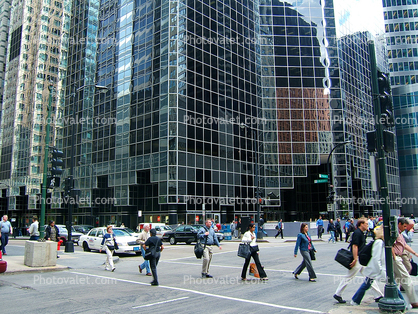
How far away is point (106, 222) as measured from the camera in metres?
48.1

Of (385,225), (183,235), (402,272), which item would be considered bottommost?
(183,235)

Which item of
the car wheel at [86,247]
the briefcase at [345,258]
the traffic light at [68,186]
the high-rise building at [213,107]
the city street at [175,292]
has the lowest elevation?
the car wheel at [86,247]

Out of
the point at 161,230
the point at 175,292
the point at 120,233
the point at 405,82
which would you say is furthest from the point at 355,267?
the point at 405,82

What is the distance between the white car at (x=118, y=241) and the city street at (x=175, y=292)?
5.19 meters

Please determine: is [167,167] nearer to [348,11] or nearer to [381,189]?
[381,189]

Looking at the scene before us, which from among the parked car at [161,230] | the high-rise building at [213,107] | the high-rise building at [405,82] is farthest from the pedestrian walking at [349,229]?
the high-rise building at [405,82]

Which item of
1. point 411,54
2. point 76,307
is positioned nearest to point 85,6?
point 76,307

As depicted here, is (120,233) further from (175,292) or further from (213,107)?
(213,107)

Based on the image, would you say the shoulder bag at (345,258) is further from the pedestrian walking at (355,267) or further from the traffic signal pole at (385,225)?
the traffic signal pole at (385,225)

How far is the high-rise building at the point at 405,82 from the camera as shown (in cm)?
7525

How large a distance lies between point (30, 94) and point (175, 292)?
6866cm

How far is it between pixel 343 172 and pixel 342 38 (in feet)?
67.3

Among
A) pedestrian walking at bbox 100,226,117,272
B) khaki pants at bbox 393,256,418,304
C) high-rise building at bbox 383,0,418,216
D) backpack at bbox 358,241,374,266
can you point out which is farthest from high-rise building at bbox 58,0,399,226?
khaki pants at bbox 393,256,418,304

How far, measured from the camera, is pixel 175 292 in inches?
379
